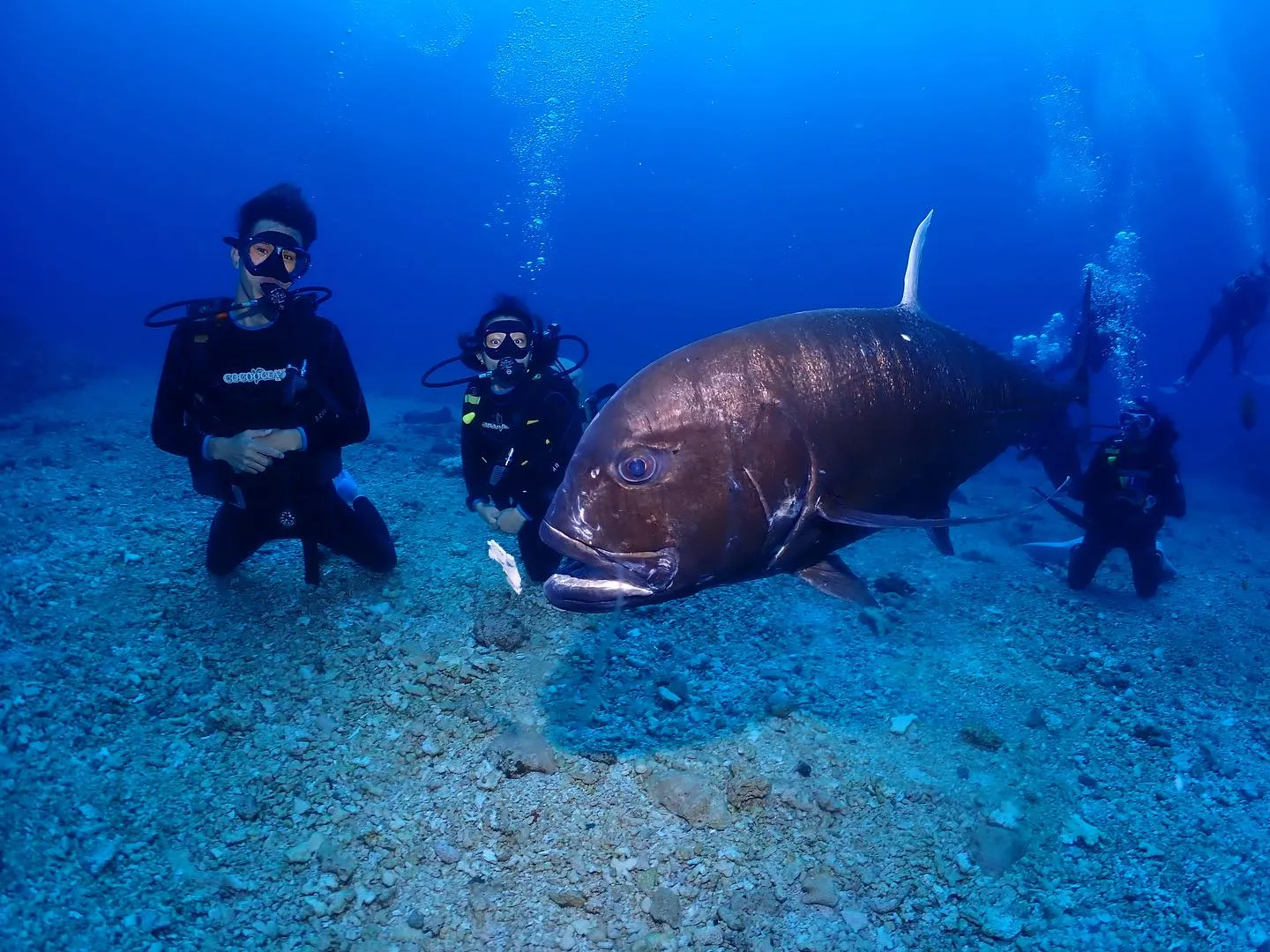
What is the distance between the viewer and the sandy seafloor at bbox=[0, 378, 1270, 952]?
2.84 meters

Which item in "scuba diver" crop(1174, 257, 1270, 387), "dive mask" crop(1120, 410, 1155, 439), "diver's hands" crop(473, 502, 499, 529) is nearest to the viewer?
"diver's hands" crop(473, 502, 499, 529)

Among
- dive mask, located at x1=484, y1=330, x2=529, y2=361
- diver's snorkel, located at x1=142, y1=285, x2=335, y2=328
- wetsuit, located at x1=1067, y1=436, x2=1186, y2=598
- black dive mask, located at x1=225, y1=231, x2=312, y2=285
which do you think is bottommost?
wetsuit, located at x1=1067, y1=436, x2=1186, y2=598

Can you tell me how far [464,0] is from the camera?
81.4 meters

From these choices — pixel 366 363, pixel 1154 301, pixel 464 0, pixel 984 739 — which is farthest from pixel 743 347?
pixel 1154 301

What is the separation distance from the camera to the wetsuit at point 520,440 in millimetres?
5281

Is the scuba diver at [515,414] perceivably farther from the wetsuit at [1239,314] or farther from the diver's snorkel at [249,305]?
the wetsuit at [1239,314]

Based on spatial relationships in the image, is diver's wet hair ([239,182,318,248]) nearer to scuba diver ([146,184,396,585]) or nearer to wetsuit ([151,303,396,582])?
scuba diver ([146,184,396,585])

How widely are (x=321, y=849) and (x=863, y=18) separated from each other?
367ft

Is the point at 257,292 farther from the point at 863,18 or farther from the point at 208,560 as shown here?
the point at 863,18

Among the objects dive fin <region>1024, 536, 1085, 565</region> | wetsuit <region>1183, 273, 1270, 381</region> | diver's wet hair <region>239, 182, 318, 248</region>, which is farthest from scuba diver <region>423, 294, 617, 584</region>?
wetsuit <region>1183, 273, 1270, 381</region>

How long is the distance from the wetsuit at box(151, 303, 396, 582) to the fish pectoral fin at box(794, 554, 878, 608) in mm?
3670

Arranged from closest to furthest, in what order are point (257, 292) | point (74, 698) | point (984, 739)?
point (74, 698)
point (984, 739)
point (257, 292)

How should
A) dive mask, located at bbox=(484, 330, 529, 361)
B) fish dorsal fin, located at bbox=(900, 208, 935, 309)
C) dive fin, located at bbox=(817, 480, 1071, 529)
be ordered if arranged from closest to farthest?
dive fin, located at bbox=(817, 480, 1071, 529) < fish dorsal fin, located at bbox=(900, 208, 935, 309) < dive mask, located at bbox=(484, 330, 529, 361)

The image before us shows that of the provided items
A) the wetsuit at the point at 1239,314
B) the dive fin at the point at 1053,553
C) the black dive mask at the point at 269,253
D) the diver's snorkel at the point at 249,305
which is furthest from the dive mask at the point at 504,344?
the wetsuit at the point at 1239,314
